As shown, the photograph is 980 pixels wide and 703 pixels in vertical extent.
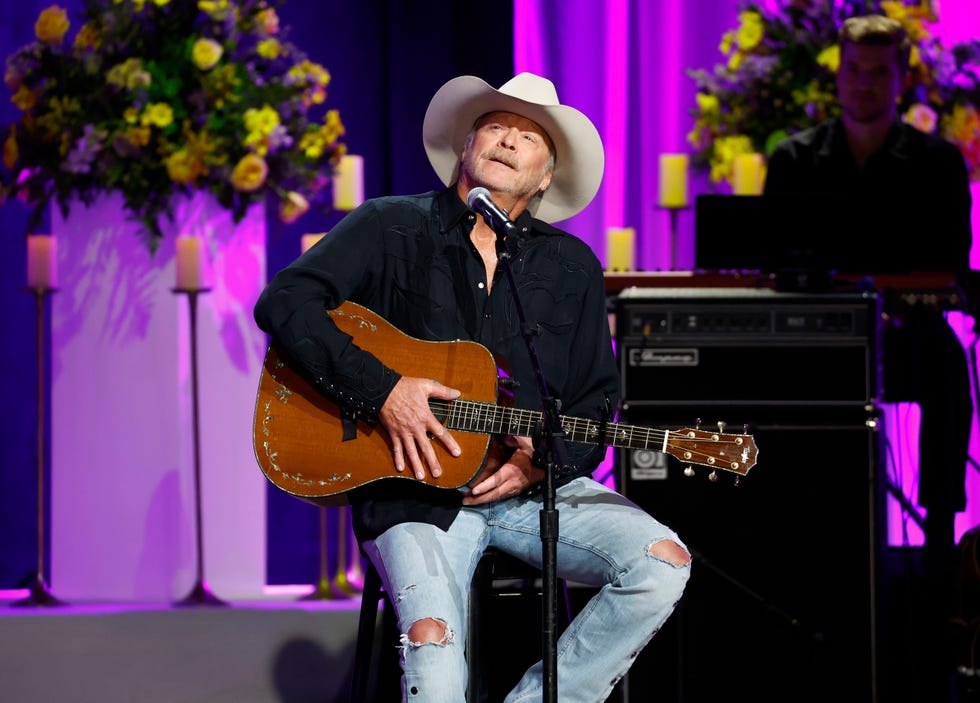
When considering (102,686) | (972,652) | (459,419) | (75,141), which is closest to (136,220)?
(75,141)

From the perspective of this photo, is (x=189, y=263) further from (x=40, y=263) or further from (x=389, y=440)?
(x=389, y=440)

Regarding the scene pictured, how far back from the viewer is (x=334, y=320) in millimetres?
2773

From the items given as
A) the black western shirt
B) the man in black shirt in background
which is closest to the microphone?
the black western shirt

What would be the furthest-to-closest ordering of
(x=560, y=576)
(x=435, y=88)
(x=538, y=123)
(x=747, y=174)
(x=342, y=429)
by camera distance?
(x=435, y=88) → (x=747, y=174) → (x=538, y=123) → (x=560, y=576) → (x=342, y=429)

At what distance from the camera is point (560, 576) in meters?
2.82

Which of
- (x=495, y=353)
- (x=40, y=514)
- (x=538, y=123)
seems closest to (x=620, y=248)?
(x=538, y=123)

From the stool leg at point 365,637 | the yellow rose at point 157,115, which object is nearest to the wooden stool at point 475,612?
the stool leg at point 365,637

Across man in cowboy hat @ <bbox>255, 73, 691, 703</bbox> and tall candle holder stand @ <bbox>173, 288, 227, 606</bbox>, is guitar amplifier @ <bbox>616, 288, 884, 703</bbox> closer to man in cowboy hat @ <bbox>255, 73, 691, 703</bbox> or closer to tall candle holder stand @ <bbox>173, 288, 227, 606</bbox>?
man in cowboy hat @ <bbox>255, 73, 691, 703</bbox>

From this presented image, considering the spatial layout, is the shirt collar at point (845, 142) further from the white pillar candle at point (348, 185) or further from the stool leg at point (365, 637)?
the stool leg at point (365, 637)

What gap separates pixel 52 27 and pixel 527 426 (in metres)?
2.43

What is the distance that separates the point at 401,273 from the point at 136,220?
1.60 m

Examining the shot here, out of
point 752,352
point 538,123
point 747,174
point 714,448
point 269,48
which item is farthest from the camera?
point 747,174

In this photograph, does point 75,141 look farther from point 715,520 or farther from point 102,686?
point 715,520

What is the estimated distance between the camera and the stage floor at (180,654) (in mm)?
3568
